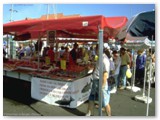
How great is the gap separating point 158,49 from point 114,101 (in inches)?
86.2

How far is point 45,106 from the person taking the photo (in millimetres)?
4898

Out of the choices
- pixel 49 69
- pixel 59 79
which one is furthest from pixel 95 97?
pixel 49 69

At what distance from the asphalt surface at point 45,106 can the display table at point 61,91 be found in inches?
4.9

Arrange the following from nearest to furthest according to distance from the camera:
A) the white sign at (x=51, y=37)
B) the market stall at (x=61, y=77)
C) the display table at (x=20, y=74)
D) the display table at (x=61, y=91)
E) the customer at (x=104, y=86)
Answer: the customer at (x=104, y=86), the market stall at (x=61, y=77), the display table at (x=61, y=91), the display table at (x=20, y=74), the white sign at (x=51, y=37)

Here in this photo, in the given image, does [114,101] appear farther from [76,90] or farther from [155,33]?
[155,33]

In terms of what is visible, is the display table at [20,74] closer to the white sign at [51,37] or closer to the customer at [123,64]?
the white sign at [51,37]

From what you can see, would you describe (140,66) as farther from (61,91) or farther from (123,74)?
(61,91)

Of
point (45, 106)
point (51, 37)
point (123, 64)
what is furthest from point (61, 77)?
point (123, 64)

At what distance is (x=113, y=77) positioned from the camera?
19.9 feet

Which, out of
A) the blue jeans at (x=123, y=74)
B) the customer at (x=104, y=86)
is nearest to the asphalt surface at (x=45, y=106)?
the customer at (x=104, y=86)

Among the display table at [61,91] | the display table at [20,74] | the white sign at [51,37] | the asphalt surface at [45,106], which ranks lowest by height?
the asphalt surface at [45,106]

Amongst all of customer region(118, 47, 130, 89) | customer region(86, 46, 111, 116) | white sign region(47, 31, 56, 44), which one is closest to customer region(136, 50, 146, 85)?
customer region(118, 47, 130, 89)

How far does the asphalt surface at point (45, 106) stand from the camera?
14.9ft

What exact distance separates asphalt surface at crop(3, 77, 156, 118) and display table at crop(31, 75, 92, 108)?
12 cm
